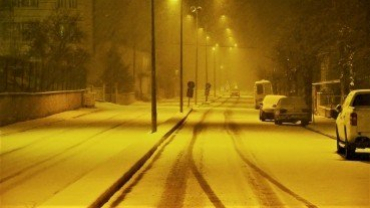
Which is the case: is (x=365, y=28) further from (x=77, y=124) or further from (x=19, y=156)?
(x=77, y=124)

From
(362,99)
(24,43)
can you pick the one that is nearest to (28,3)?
(24,43)

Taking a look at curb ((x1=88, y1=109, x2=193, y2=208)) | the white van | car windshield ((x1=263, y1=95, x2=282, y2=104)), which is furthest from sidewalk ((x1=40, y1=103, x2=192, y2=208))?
the white van

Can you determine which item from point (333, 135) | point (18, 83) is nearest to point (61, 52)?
point (18, 83)

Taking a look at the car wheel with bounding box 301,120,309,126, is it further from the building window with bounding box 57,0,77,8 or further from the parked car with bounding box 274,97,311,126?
the building window with bounding box 57,0,77,8

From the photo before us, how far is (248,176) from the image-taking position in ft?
57.7

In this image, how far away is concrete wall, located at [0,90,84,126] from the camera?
132 ft

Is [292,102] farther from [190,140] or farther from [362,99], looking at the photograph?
[362,99]

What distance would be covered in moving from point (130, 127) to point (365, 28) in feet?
48.2

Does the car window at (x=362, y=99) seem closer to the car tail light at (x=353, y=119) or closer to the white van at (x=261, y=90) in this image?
the car tail light at (x=353, y=119)

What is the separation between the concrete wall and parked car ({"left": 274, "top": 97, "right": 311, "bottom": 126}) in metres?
14.2

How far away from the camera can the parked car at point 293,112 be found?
137 feet

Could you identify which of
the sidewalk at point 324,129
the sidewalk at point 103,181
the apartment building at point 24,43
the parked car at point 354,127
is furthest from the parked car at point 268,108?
the parked car at point 354,127

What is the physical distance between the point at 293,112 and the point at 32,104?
15.3m

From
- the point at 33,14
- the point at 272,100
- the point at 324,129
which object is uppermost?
Result: the point at 33,14
